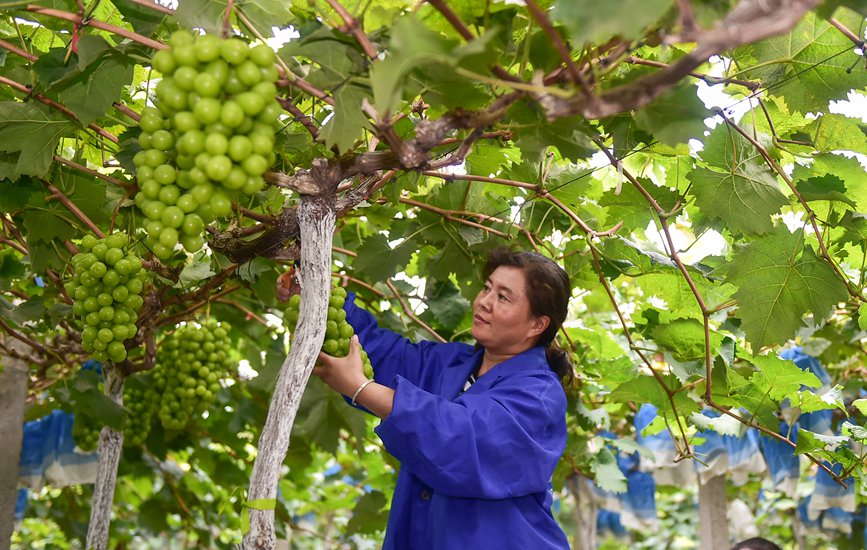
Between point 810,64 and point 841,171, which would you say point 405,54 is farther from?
point 841,171

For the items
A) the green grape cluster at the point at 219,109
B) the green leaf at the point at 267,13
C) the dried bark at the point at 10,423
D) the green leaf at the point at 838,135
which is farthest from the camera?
the dried bark at the point at 10,423

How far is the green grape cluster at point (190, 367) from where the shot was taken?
284 cm

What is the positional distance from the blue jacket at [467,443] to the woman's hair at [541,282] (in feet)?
0.32

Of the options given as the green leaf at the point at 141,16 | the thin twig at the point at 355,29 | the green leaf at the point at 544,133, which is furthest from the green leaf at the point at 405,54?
the green leaf at the point at 141,16

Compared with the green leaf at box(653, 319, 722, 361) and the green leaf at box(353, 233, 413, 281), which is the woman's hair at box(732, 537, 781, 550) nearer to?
the green leaf at box(653, 319, 722, 361)

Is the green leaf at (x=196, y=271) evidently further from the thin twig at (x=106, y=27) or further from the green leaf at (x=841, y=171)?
the green leaf at (x=841, y=171)

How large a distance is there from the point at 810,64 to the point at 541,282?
2.75ft

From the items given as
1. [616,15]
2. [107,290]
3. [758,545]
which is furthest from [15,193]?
[758,545]

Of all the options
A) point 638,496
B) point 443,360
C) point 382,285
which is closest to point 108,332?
point 443,360

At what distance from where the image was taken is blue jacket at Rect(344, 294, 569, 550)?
165 cm

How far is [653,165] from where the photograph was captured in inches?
98.4

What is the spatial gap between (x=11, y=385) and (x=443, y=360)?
1669 millimetres

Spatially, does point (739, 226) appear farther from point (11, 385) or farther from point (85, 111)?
point (11, 385)

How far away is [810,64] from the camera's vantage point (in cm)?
170
